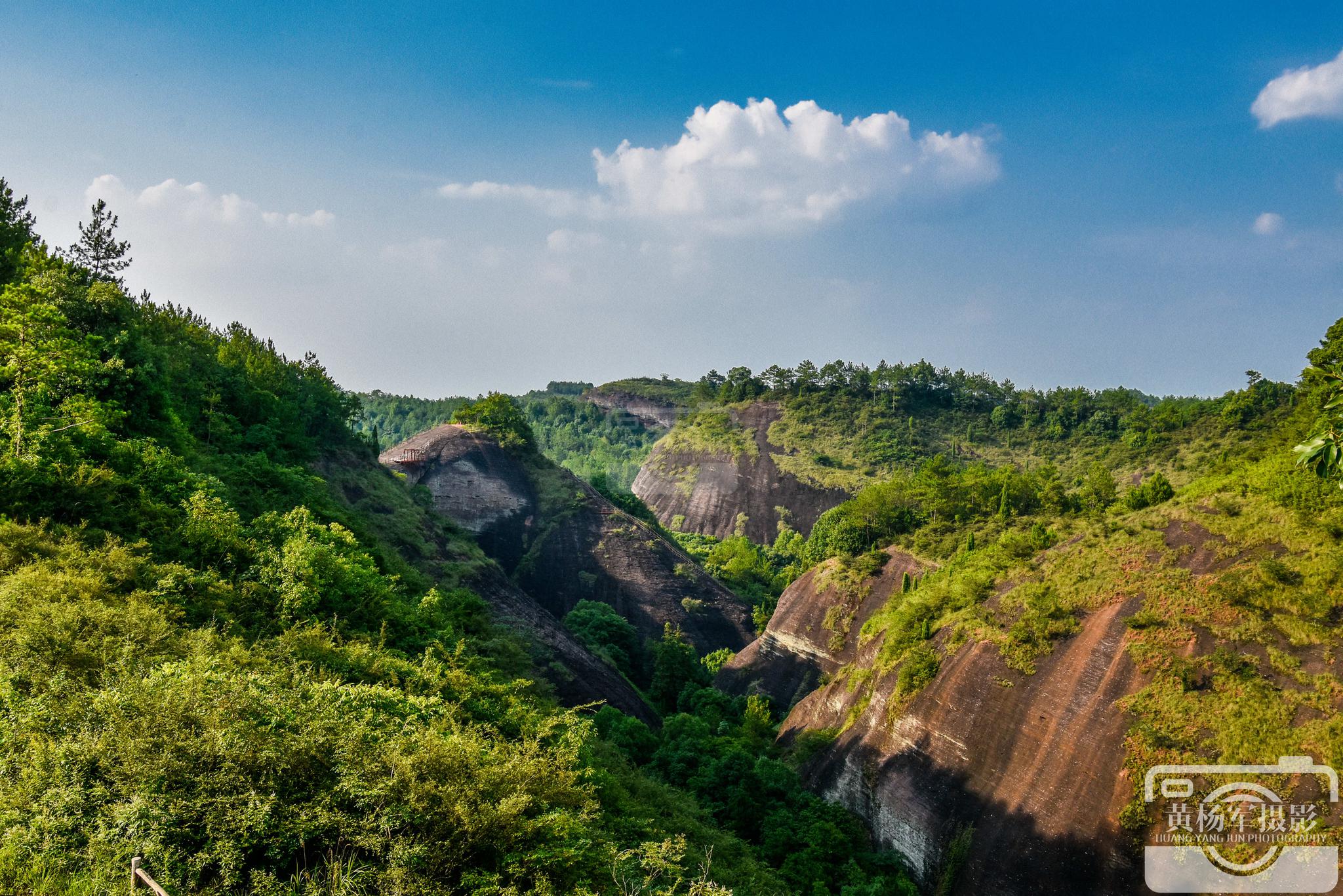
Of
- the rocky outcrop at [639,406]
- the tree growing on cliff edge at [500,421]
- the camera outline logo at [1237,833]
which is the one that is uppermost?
the rocky outcrop at [639,406]

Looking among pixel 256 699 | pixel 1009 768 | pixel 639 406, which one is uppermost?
pixel 639 406

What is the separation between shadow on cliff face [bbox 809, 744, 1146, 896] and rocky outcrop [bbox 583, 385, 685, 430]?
4407 inches

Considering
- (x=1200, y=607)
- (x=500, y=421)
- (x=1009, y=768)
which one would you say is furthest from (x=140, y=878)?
(x=500, y=421)

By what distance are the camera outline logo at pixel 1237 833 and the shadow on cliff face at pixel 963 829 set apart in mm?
1066

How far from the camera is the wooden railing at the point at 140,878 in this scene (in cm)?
720

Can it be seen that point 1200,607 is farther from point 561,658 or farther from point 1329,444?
Answer: point 561,658

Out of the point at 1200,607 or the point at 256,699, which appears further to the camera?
the point at 1200,607

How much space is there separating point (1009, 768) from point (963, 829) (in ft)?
8.20

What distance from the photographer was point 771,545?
7919cm

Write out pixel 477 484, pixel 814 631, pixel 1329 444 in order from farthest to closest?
1. pixel 477 484
2. pixel 814 631
3. pixel 1329 444

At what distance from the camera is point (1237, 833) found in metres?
17.6

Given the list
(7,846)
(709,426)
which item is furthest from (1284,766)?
(709,426)

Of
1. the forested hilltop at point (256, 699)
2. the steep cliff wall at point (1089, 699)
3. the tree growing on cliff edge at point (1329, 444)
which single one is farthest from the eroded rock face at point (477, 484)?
the tree growing on cliff edge at point (1329, 444)

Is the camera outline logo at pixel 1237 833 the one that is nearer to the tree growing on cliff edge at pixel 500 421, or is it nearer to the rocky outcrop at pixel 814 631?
the rocky outcrop at pixel 814 631
